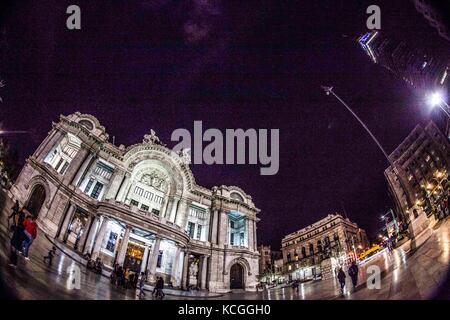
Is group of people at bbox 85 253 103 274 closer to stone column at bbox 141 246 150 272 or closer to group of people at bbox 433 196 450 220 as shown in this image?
stone column at bbox 141 246 150 272

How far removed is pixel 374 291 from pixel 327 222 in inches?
81.1

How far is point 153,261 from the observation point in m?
6.48

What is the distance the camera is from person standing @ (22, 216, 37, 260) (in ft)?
16.2

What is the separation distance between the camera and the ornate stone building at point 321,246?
6168mm

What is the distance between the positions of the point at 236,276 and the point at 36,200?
6.10 meters

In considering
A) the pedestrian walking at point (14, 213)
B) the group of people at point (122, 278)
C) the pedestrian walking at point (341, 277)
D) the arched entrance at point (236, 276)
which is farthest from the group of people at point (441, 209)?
the pedestrian walking at point (14, 213)

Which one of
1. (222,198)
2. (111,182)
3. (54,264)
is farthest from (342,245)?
(111,182)

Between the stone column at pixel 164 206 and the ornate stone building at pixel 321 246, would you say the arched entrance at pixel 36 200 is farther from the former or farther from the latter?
the ornate stone building at pixel 321 246

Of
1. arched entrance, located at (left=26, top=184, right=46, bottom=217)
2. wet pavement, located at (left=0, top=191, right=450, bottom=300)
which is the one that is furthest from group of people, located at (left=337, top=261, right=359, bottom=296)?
arched entrance, located at (left=26, top=184, right=46, bottom=217)

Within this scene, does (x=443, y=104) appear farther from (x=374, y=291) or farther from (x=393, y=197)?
(x=374, y=291)

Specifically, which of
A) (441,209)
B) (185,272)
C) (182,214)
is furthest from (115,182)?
(441,209)

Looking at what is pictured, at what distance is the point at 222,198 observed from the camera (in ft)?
27.5

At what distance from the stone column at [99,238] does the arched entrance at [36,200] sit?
1.67 m

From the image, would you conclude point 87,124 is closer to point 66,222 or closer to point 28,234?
point 66,222
